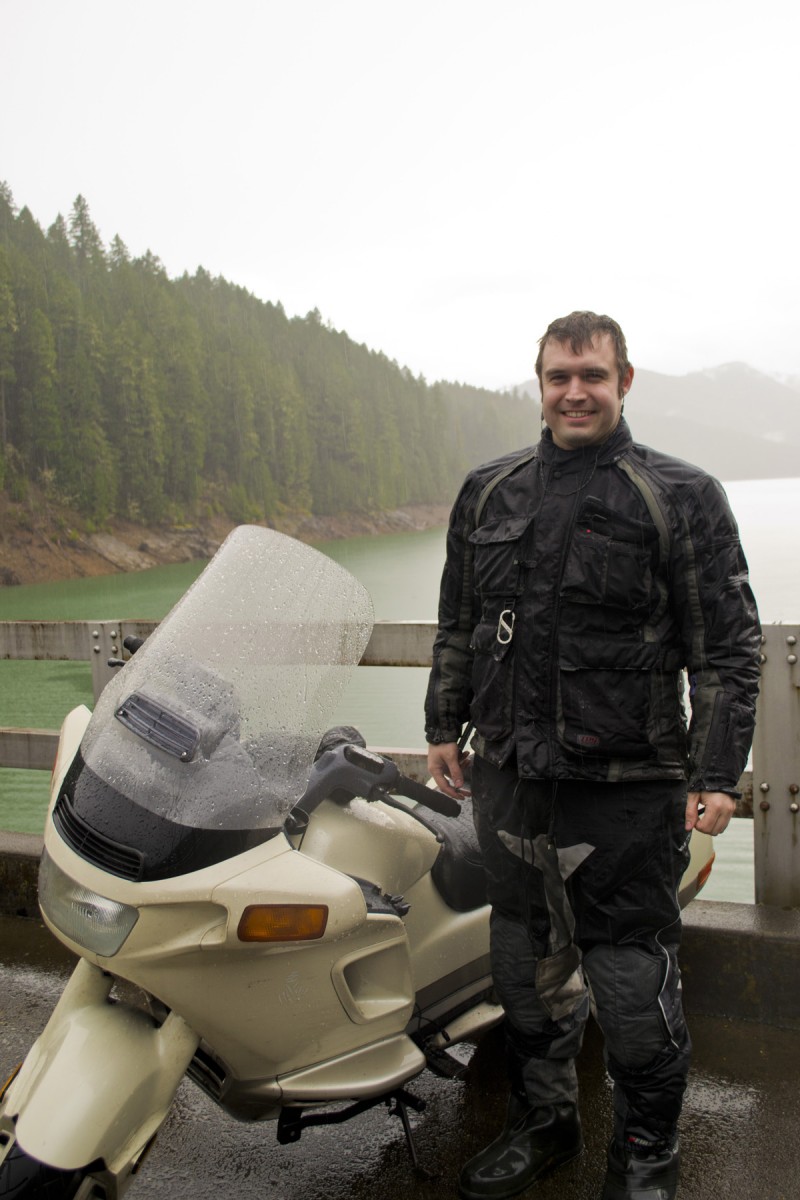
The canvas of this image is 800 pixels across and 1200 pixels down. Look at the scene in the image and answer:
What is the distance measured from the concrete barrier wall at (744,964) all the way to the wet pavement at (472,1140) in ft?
0.22

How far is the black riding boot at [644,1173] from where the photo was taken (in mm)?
2176

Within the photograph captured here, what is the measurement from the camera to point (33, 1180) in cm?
171

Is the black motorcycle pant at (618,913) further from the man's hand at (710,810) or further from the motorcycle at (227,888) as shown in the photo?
the motorcycle at (227,888)

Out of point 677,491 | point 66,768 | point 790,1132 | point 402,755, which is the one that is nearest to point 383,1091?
point 66,768

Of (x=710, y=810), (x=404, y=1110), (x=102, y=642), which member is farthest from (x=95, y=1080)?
(x=102, y=642)

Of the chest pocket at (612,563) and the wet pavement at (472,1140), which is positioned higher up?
the chest pocket at (612,563)

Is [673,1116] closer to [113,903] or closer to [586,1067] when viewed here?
[586,1067]

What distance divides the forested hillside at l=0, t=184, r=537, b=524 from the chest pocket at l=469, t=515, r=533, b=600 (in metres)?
55.6

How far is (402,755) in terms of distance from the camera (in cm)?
362

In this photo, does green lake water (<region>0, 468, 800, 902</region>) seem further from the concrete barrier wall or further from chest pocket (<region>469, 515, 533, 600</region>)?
the concrete barrier wall

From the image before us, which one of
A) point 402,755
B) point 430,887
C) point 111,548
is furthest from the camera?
point 111,548

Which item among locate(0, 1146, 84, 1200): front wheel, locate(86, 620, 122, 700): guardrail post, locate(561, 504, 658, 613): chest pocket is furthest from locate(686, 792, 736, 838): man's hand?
locate(86, 620, 122, 700): guardrail post

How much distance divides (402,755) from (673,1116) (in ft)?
5.31

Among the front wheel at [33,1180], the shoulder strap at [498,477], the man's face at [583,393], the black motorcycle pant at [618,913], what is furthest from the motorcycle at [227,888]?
the man's face at [583,393]
